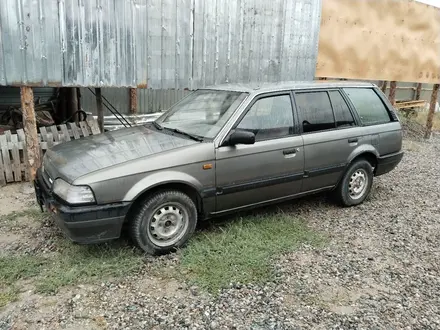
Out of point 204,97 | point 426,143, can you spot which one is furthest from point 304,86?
point 426,143

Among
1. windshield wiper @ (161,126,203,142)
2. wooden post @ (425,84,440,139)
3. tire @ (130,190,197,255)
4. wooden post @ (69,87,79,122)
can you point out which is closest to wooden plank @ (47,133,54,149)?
wooden post @ (69,87,79,122)

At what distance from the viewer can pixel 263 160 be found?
4.15 metres

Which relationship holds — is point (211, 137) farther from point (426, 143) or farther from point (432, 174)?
point (426, 143)

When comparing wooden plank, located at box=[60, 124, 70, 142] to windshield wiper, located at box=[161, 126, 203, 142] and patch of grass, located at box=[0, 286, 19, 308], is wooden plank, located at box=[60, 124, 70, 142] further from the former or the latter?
patch of grass, located at box=[0, 286, 19, 308]

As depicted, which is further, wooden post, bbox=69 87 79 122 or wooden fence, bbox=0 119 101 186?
wooden post, bbox=69 87 79 122

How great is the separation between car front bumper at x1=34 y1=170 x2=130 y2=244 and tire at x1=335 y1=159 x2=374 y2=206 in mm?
2988

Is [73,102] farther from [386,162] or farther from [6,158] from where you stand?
[386,162]

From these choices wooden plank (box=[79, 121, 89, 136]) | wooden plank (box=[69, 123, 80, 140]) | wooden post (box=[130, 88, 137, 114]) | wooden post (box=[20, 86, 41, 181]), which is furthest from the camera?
wooden post (box=[130, 88, 137, 114])

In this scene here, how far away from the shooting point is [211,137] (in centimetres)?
393

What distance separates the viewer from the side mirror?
381 cm

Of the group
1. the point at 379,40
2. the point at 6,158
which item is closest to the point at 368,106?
the point at 379,40

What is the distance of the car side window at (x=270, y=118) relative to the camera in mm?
4145

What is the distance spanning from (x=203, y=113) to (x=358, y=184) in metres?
2.43

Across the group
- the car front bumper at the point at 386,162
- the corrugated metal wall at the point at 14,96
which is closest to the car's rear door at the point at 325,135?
the car front bumper at the point at 386,162
